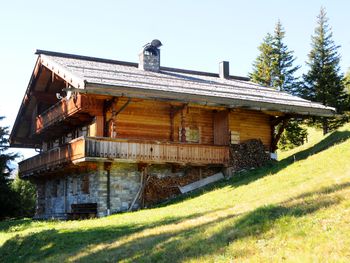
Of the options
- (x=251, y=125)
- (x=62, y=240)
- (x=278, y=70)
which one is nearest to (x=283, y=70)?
(x=278, y=70)

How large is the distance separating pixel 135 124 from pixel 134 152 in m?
2.45

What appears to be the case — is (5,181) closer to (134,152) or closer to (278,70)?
(134,152)

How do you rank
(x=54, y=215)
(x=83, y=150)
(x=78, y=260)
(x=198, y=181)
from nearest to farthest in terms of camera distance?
(x=78, y=260) < (x=83, y=150) < (x=198, y=181) < (x=54, y=215)

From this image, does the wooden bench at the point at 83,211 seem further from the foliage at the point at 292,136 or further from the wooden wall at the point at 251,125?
the foliage at the point at 292,136

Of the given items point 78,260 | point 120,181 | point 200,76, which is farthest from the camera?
point 200,76

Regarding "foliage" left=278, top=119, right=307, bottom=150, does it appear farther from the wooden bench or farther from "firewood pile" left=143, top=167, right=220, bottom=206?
the wooden bench

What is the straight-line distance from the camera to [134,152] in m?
21.5

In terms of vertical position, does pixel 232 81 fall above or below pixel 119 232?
above

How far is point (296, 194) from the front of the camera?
12031 mm

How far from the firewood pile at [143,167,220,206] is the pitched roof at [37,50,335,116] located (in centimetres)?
382

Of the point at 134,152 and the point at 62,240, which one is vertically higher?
the point at 134,152

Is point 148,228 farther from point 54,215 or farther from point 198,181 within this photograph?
point 54,215

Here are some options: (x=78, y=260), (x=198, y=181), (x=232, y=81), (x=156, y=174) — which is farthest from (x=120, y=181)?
(x=232, y=81)

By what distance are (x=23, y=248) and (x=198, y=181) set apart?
10292 millimetres
